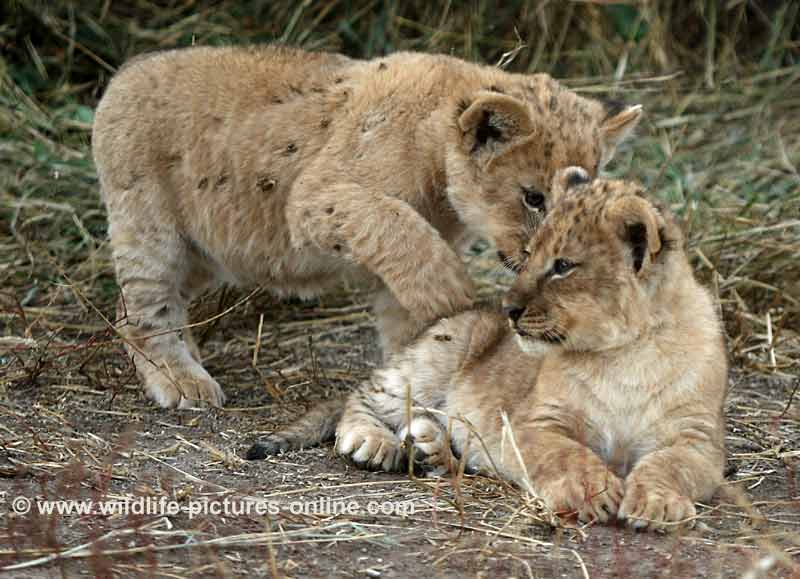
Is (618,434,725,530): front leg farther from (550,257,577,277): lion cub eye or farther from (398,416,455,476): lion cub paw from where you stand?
(398,416,455,476): lion cub paw

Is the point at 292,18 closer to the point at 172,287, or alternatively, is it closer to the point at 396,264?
the point at 172,287

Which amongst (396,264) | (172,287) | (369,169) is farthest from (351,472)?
(172,287)

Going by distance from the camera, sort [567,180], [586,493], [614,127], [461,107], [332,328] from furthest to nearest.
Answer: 1. [332,328]
2. [614,127]
3. [461,107]
4. [567,180]
5. [586,493]

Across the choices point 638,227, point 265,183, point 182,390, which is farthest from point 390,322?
point 638,227

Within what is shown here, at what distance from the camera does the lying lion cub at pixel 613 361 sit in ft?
15.3

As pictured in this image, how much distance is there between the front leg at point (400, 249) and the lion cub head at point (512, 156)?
0.21 meters

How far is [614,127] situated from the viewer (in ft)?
20.3

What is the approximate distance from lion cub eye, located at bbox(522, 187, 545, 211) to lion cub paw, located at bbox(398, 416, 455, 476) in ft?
3.55

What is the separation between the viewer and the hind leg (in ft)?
21.8

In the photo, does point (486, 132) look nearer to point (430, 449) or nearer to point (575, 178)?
point (575, 178)

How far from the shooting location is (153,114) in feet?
22.0

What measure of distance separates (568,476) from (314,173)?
2.18 meters

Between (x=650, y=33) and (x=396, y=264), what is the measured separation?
505 centimetres

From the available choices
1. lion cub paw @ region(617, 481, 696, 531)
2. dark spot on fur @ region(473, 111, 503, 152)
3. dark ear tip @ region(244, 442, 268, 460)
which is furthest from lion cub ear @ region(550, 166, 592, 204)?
dark ear tip @ region(244, 442, 268, 460)
